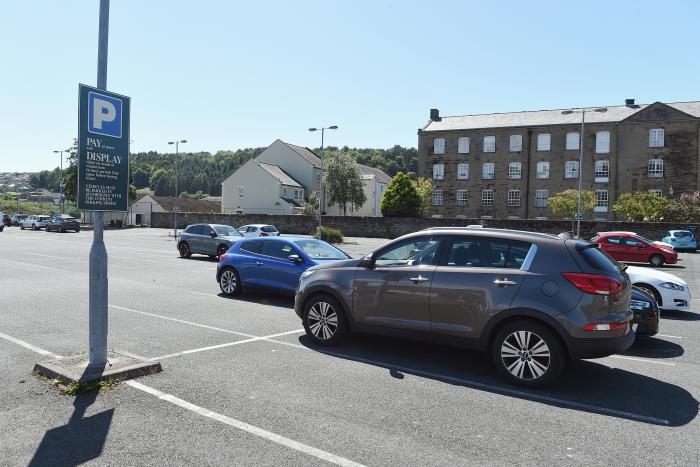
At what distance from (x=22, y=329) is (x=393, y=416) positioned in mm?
6352

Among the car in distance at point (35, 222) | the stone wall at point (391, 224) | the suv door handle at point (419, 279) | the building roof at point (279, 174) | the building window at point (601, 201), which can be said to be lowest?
the car in distance at point (35, 222)

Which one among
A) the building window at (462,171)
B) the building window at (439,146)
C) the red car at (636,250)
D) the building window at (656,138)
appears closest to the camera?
the red car at (636,250)

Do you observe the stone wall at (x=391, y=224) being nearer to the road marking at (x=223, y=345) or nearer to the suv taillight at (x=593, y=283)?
the road marking at (x=223, y=345)

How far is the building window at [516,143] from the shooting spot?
61.8 metres

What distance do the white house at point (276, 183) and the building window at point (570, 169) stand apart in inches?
952

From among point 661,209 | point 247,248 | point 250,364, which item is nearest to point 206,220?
point 661,209

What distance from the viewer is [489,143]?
208 ft

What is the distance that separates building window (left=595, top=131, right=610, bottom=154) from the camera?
5778 cm

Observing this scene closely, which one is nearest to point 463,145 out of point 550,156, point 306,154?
point 550,156

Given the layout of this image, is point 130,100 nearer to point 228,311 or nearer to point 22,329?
point 22,329

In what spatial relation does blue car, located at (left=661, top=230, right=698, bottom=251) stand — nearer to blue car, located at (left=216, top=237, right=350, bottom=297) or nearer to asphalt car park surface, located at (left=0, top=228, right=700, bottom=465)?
asphalt car park surface, located at (left=0, top=228, right=700, bottom=465)

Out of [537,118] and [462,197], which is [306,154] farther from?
[537,118]

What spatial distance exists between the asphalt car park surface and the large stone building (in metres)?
54.6

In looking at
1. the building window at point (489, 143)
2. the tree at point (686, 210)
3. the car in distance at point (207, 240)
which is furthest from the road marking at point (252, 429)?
the building window at point (489, 143)
